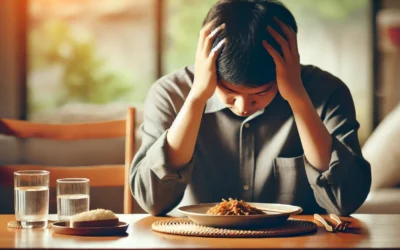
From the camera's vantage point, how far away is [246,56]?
137 centimetres

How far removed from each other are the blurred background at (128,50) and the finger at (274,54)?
3.94m

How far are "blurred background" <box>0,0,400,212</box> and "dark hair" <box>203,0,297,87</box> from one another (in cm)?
390

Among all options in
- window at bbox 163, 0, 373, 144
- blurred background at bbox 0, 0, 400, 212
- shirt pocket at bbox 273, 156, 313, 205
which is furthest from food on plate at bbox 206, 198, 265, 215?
window at bbox 163, 0, 373, 144

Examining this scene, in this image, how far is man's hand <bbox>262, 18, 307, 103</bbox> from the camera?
1.41 m

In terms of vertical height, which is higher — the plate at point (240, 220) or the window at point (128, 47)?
the window at point (128, 47)

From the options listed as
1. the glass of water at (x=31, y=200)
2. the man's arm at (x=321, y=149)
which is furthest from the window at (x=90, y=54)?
the glass of water at (x=31, y=200)

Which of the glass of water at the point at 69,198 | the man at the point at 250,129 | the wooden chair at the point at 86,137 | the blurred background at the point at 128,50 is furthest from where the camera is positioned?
the blurred background at the point at 128,50

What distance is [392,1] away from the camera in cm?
580

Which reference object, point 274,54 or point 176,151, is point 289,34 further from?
point 176,151

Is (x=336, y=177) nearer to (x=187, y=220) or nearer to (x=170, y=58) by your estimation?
(x=187, y=220)

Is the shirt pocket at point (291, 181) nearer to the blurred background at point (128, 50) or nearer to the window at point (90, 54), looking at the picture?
the blurred background at point (128, 50)

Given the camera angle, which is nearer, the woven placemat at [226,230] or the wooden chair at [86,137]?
the woven placemat at [226,230]

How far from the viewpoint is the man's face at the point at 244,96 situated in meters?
1.39

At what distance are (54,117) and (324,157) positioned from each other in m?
4.13
